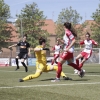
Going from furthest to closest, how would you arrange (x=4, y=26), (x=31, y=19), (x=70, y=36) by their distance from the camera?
(x=31, y=19)
(x=4, y=26)
(x=70, y=36)

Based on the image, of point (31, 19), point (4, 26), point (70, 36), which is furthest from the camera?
point (31, 19)

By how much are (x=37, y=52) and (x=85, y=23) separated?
60.4 m

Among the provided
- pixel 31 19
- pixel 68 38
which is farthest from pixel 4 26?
pixel 68 38

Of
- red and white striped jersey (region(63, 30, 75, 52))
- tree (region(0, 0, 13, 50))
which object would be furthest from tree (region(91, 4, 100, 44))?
red and white striped jersey (region(63, 30, 75, 52))

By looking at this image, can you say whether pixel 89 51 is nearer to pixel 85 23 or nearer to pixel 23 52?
pixel 23 52

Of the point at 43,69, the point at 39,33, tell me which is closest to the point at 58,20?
the point at 39,33

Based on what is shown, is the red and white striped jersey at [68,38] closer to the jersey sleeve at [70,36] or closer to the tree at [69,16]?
the jersey sleeve at [70,36]

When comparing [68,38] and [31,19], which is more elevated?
[31,19]

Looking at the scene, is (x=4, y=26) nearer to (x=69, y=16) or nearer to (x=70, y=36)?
(x=69, y=16)

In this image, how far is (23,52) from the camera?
20.9 metres

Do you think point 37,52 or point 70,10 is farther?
point 70,10

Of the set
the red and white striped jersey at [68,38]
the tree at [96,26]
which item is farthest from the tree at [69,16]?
the red and white striped jersey at [68,38]

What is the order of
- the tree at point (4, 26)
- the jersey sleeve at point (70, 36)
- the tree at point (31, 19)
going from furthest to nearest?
the tree at point (31, 19)
the tree at point (4, 26)
the jersey sleeve at point (70, 36)

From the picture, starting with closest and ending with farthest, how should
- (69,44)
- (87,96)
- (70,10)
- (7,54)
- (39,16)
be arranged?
1. (87,96)
2. (69,44)
3. (7,54)
4. (39,16)
5. (70,10)
